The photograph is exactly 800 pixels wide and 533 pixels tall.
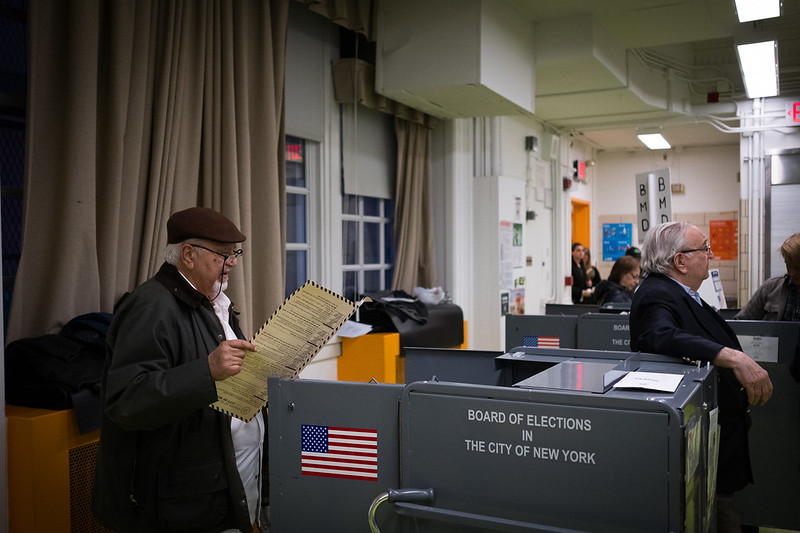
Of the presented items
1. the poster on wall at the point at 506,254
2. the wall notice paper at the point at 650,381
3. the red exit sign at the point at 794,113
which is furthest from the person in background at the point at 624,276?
the red exit sign at the point at 794,113

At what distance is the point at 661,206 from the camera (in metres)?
4.75

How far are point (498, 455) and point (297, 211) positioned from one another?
353 centimetres

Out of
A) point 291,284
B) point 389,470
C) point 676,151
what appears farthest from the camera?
point 676,151

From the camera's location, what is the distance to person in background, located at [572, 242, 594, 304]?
322 inches

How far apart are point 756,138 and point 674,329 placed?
672cm

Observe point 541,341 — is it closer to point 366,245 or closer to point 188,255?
point 188,255

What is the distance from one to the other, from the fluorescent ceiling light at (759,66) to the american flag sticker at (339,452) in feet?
16.2

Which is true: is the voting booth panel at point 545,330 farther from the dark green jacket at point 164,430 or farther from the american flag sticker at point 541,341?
the dark green jacket at point 164,430

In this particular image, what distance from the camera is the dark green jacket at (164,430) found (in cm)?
162

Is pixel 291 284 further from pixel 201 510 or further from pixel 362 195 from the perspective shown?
pixel 201 510

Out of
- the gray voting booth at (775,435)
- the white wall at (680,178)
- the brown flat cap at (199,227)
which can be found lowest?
the gray voting booth at (775,435)

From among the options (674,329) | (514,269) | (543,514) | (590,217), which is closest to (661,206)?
(514,269)

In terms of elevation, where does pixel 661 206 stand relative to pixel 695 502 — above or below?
above

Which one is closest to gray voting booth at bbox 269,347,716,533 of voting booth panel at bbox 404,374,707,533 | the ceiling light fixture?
voting booth panel at bbox 404,374,707,533
